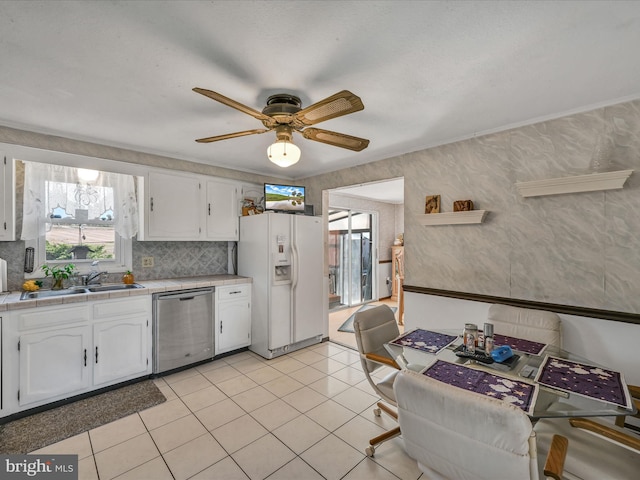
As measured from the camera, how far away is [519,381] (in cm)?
139

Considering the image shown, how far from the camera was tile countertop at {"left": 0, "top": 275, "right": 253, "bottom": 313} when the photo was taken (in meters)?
2.23

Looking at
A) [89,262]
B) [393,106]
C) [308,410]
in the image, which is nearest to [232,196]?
[89,262]

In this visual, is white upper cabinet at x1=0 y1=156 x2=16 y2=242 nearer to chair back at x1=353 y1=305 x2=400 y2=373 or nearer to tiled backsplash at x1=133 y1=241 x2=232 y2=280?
tiled backsplash at x1=133 y1=241 x2=232 y2=280

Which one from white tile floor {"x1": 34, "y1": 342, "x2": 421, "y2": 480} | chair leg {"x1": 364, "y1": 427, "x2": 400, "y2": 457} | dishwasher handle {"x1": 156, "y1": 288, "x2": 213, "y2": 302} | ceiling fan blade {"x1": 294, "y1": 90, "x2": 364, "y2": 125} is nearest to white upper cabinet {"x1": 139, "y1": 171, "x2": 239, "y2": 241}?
dishwasher handle {"x1": 156, "y1": 288, "x2": 213, "y2": 302}

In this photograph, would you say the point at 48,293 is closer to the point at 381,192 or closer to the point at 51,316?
the point at 51,316

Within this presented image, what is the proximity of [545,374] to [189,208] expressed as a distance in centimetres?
355

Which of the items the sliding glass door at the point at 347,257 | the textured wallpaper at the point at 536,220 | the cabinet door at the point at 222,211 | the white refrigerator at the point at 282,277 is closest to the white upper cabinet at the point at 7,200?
the cabinet door at the point at 222,211

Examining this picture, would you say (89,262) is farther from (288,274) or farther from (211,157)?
(288,274)

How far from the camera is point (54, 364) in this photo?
2.39 m

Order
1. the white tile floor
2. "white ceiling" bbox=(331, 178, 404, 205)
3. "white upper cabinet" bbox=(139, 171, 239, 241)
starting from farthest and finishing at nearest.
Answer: "white ceiling" bbox=(331, 178, 404, 205), "white upper cabinet" bbox=(139, 171, 239, 241), the white tile floor

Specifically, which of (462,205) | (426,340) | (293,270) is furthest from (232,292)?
(462,205)

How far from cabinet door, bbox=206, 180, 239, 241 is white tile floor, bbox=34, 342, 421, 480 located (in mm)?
1687

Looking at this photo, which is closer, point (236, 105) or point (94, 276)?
point (236, 105)

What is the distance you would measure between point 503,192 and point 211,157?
316 cm
